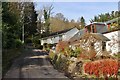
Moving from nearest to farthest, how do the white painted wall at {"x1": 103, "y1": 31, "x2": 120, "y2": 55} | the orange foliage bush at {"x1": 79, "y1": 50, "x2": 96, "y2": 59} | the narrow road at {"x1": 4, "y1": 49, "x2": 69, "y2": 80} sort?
1. the narrow road at {"x1": 4, "y1": 49, "x2": 69, "y2": 80}
2. the orange foliage bush at {"x1": 79, "y1": 50, "x2": 96, "y2": 59}
3. the white painted wall at {"x1": 103, "y1": 31, "x2": 120, "y2": 55}

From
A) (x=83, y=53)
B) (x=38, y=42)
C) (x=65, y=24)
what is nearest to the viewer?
(x=83, y=53)

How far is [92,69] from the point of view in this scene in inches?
614

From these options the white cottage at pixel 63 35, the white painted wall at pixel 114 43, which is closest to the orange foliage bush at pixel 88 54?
the white painted wall at pixel 114 43

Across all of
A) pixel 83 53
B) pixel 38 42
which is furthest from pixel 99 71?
pixel 38 42


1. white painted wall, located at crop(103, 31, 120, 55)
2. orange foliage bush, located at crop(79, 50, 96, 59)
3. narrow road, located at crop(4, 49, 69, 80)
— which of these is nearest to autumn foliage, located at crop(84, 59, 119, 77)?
narrow road, located at crop(4, 49, 69, 80)

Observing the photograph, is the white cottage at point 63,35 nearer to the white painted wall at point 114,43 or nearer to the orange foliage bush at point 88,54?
the white painted wall at point 114,43

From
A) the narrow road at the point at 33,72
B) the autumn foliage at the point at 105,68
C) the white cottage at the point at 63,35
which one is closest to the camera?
the autumn foliage at the point at 105,68

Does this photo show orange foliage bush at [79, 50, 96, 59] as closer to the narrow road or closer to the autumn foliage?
the narrow road

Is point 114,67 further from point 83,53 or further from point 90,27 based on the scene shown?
point 90,27

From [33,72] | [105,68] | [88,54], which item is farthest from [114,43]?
[105,68]

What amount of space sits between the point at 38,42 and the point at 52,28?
14.0 m

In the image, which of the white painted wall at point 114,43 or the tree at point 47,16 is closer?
the white painted wall at point 114,43

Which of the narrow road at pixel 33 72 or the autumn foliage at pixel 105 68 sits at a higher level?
the autumn foliage at pixel 105 68

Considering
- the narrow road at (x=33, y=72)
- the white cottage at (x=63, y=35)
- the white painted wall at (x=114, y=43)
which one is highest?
the white cottage at (x=63, y=35)
